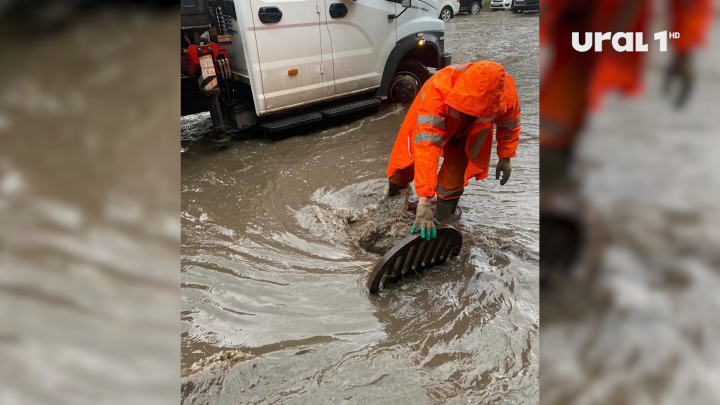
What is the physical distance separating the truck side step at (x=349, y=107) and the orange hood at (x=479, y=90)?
115 inches

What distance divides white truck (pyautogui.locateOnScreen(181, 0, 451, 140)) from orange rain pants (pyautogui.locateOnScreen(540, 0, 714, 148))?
420 centimetres

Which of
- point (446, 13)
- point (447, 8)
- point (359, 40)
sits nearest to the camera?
point (359, 40)

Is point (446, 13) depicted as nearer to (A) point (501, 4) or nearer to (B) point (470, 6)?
(B) point (470, 6)

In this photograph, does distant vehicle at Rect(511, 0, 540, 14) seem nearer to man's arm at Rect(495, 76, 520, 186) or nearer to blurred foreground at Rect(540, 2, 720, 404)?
man's arm at Rect(495, 76, 520, 186)

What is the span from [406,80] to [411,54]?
420 mm

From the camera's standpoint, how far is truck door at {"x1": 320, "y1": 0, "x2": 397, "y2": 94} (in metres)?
4.80

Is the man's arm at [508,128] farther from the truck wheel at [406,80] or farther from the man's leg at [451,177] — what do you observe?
the truck wheel at [406,80]

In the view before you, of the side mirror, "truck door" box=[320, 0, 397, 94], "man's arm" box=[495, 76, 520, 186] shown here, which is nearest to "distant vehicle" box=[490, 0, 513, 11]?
"truck door" box=[320, 0, 397, 94]

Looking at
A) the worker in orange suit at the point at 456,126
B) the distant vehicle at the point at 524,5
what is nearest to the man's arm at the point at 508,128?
the worker in orange suit at the point at 456,126

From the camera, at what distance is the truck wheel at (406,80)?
5945mm

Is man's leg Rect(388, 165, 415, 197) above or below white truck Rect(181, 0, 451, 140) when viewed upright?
below

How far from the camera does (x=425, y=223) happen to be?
2.41 meters

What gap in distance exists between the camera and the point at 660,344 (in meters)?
0.53

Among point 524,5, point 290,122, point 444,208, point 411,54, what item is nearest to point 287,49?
point 290,122
